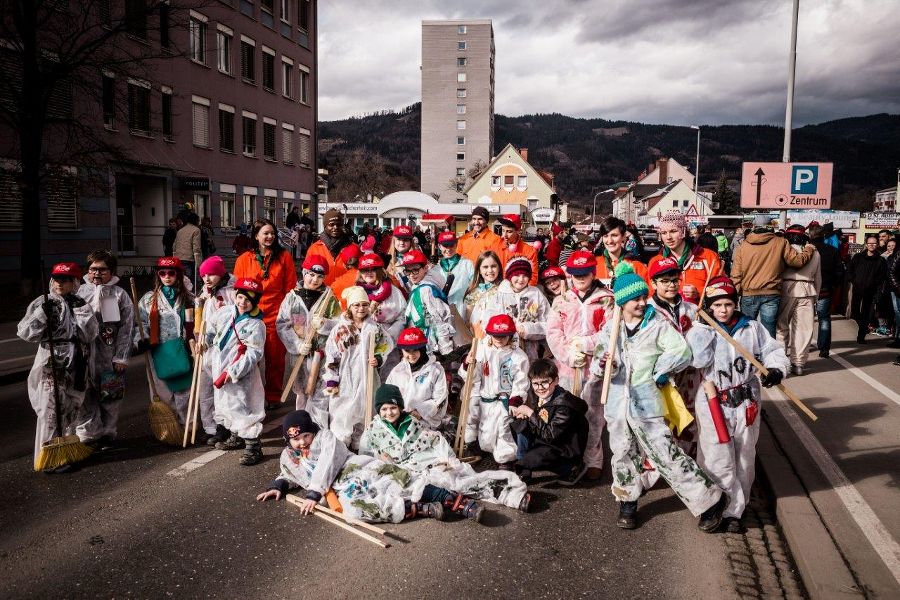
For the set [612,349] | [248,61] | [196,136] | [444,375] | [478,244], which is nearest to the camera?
[612,349]

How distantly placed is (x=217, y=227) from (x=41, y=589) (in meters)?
25.5


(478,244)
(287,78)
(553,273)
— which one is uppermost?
(287,78)

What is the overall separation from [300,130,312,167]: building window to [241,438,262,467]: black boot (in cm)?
3119

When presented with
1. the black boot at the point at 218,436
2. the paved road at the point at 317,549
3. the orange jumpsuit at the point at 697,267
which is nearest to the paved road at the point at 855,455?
the paved road at the point at 317,549

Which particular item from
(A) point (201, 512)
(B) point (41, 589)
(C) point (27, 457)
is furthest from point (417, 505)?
(C) point (27, 457)

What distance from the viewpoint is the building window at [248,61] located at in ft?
97.5

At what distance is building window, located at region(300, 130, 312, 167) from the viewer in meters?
35.4

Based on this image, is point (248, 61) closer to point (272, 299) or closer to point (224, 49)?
point (224, 49)

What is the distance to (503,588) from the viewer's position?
3.81 meters

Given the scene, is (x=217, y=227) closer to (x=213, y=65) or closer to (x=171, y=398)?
(x=213, y=65)

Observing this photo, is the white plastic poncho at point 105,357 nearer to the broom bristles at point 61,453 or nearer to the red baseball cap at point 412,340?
the broom bristles at point 61,453

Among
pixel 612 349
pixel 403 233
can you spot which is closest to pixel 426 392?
pixel 612 349

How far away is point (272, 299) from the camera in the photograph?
7.34m

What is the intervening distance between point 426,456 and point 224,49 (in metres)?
27.4
